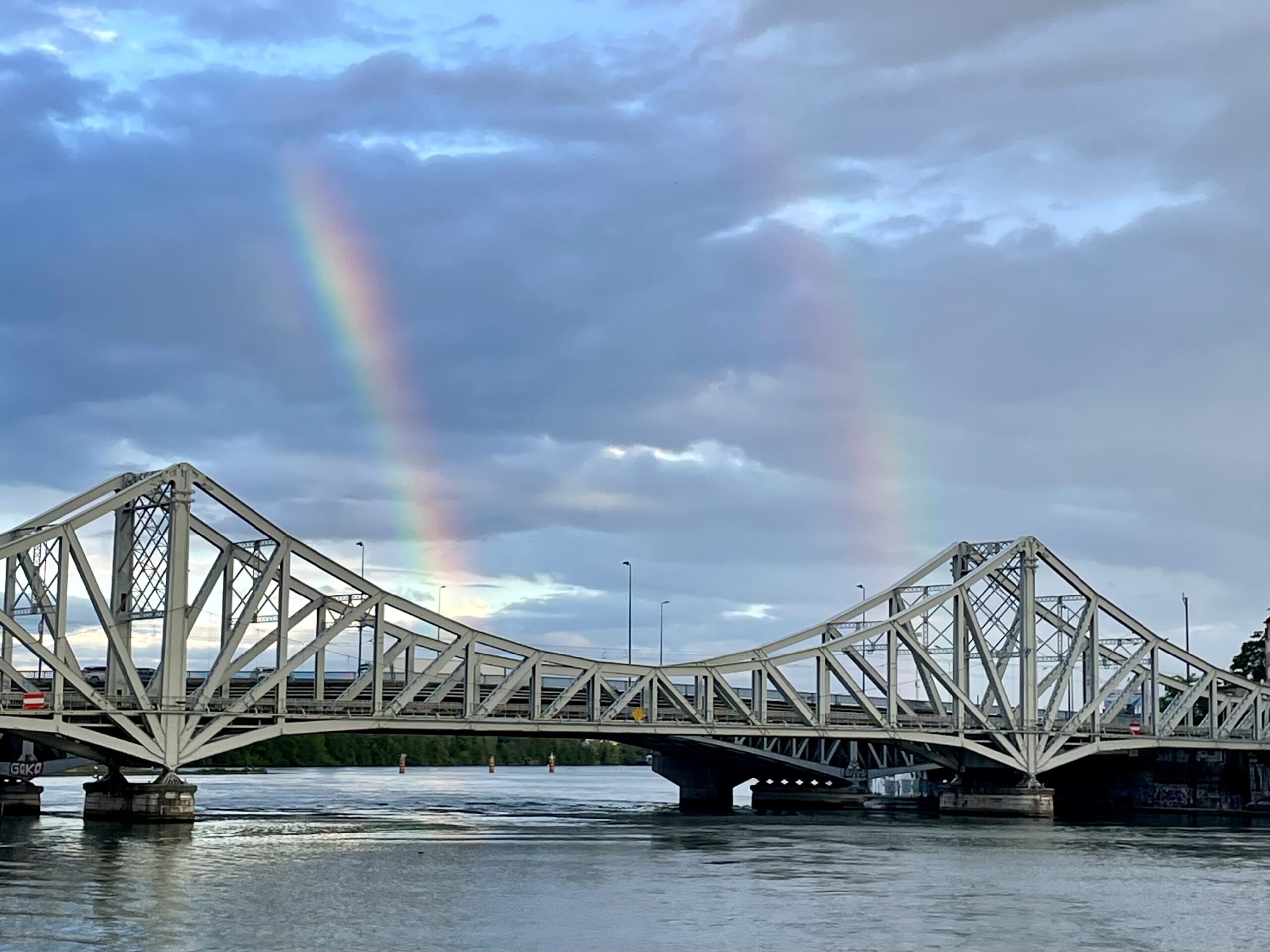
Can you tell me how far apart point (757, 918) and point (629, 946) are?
9.63 metres

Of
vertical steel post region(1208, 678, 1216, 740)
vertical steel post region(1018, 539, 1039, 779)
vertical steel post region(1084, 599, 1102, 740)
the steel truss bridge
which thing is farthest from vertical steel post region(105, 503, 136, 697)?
vertical steel post region(1208, 678, 1216, 740)

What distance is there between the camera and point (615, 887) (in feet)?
246

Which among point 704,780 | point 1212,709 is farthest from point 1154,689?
point 704,780

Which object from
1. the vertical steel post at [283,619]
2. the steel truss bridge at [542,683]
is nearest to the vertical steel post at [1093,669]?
the steel truss bridge at [542,683]

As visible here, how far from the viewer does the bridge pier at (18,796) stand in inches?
4934

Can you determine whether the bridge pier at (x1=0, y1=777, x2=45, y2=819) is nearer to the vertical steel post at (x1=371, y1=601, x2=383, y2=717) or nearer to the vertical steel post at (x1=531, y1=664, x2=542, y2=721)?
the vertical steel post at (x1=371, y1=601, x2=383, y2=717)

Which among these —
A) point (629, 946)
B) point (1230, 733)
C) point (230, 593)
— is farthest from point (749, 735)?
point (629, 946)

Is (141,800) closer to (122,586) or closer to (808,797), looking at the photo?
(122,586)

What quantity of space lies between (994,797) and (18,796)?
3034 inches

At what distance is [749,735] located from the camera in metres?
134

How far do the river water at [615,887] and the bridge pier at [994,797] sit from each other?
21.7m

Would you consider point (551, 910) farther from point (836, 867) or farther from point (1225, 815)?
point (1225, 815)

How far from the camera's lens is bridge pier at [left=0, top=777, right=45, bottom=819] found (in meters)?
125

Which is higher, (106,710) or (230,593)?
(230,593)
